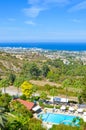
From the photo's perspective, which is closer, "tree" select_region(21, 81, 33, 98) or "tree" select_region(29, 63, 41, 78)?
"tree" select_region(21, 81, 33, 98)

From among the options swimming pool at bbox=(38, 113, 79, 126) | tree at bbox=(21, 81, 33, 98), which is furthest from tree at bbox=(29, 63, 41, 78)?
swimming pool at bbox=(38, 113, 79, 126)

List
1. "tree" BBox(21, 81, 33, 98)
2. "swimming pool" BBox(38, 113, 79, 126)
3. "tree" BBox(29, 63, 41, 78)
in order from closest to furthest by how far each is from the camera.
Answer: "swimming pool" BBox(38, 113, 79, 126) < "tree" BBox(21, 81, 33, 98) < "tree" BBox(29, 63, 41, 78)

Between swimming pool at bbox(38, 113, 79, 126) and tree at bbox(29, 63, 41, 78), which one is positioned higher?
tree at bbox(29, 63, 41, 78)

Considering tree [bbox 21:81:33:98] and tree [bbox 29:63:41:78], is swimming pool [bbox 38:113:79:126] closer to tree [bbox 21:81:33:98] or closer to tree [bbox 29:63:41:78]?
tree [bbox 21:81:33:98]

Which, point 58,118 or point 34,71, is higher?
point 34,71

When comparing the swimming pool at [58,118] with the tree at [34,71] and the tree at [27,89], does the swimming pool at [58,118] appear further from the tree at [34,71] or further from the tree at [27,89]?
the tree at [34,71]

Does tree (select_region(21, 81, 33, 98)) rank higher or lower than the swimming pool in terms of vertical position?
higher

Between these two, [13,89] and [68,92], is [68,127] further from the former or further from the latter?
[13,89]

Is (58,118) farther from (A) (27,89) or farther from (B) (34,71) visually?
(B) (34,71)

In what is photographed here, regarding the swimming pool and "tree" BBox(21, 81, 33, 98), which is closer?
the swimming pool

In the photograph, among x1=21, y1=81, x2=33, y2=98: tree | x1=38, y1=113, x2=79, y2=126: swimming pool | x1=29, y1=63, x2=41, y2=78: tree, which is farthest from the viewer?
x1=29, y1=63, x2=41, y2=78: tree

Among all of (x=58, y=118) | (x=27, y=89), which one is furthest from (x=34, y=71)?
(x=58, y=118)
